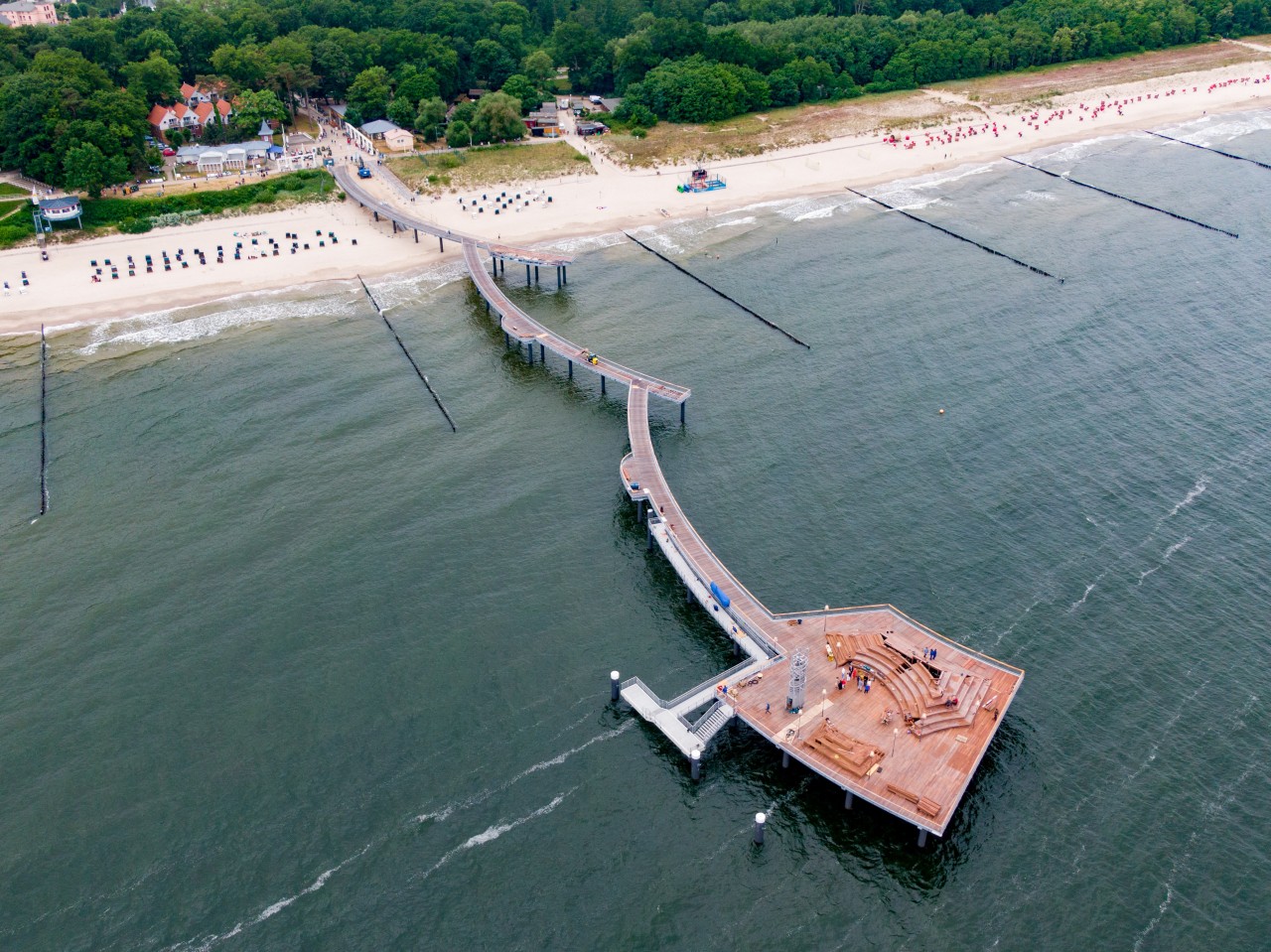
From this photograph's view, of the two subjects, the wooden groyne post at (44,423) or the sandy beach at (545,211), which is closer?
the wooden groyne post at (44,423)

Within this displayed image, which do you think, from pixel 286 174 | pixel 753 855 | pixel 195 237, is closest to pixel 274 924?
pixel 753 855

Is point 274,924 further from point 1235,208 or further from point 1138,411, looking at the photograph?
point 1235,208

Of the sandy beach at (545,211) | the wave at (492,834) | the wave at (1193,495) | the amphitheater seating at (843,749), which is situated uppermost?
the sandy beach at (545,211)

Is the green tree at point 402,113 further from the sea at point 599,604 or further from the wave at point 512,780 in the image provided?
the wave at point 512,780

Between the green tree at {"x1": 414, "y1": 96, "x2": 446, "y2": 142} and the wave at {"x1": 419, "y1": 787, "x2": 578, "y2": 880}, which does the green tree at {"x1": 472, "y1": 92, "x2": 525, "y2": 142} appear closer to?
the green tree at {"x1": 414, "y1": 96, "x2": 446, "y2": 142}

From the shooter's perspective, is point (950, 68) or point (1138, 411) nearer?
point (1138, 411)

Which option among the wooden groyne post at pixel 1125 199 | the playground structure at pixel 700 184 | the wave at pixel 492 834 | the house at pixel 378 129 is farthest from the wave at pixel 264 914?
the wooden groyne post at pixel 1125 199

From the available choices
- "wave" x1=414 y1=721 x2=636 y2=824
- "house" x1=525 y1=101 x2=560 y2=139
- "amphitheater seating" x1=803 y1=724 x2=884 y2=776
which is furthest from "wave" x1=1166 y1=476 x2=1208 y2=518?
"house" x1=525 y1=101 x2=560 y2=139
